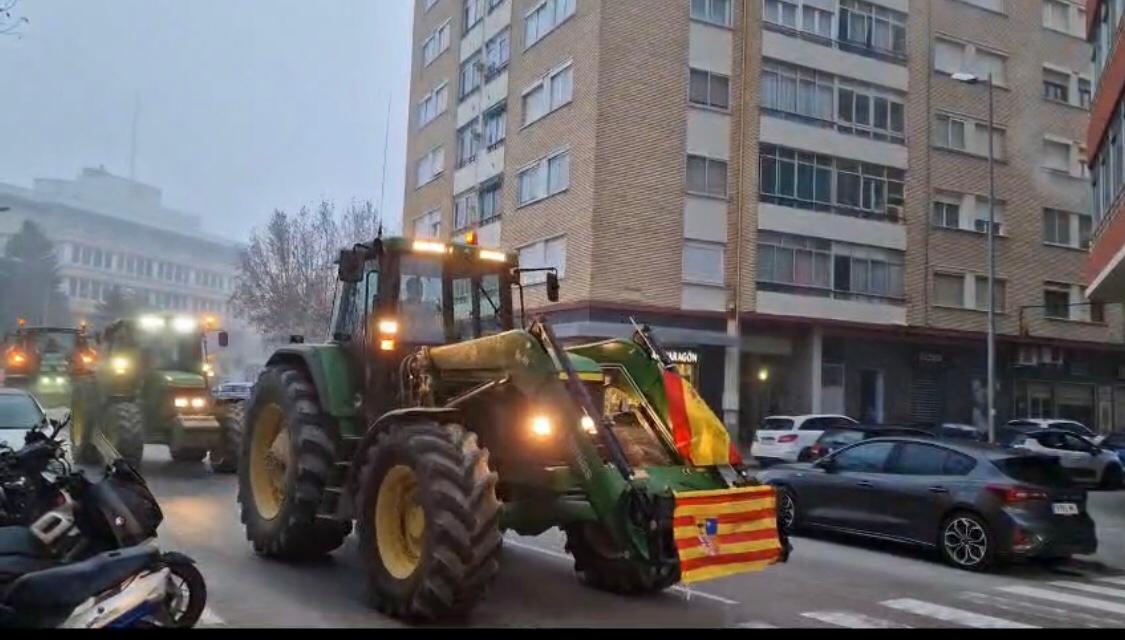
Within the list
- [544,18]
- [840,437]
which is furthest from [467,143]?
[840,437]

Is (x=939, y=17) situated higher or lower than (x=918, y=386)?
higher

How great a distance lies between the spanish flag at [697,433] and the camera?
7105mm

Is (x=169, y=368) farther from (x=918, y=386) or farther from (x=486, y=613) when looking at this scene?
(x=918, y=386)

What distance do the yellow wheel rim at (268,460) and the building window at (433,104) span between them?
30301 mm

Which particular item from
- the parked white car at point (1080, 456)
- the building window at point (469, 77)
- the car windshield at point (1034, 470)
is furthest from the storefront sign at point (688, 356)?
the car windshield at point (1034, 470)

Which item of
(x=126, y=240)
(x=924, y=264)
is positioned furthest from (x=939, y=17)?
(x=126, y=240)

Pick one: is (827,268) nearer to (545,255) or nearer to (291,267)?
(545,255)

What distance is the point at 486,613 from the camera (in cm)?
702

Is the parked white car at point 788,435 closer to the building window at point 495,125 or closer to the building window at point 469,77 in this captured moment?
the building window at point 495,125

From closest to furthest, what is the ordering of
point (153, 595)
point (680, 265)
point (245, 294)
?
point (153, 595)
point (680, 265)
point (245, 294)

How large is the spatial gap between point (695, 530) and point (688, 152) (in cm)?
2327

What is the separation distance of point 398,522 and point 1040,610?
18.2ft

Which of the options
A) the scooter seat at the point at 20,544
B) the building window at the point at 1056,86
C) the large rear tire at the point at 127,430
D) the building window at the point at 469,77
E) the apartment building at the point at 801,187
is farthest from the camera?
the building window at the point at 1056,86

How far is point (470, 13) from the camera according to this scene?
121 feet
